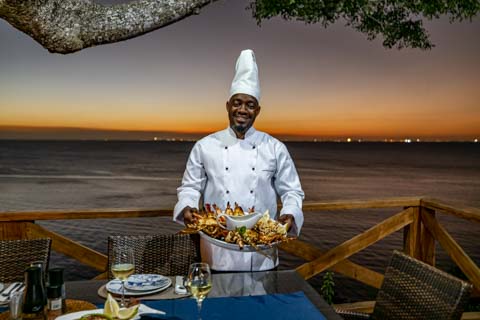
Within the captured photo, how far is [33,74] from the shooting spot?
11.7 metres

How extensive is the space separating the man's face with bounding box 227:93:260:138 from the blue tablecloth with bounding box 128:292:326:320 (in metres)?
0.99

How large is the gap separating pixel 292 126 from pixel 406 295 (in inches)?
517

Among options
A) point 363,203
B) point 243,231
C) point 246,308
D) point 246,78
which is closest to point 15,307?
point 246,308

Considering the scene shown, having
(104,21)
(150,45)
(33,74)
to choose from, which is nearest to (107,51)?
(150,45)

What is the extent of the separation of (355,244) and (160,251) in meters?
1.61

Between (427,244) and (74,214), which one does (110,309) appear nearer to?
(74,214)

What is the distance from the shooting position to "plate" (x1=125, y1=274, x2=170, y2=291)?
67.8 inches

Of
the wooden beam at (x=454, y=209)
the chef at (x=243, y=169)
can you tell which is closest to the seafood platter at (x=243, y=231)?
the chef at (x=243, y=169)

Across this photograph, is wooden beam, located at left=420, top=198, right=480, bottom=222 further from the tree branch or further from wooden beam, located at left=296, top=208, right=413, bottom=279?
the tree branch

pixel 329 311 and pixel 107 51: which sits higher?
pixel 107 51

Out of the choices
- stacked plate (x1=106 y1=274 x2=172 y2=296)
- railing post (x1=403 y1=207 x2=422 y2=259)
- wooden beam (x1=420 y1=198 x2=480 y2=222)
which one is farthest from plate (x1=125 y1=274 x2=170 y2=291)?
railing post (x1=403 y1=207 x2=422 y2=259)

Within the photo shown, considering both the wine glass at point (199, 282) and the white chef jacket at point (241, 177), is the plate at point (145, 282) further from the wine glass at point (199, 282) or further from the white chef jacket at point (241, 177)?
the white chef jacket at point (241, 177)

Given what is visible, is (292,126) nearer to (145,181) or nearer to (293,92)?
(293,92)

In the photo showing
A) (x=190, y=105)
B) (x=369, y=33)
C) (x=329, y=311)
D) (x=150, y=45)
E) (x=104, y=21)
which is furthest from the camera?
(x=190, y=105)
